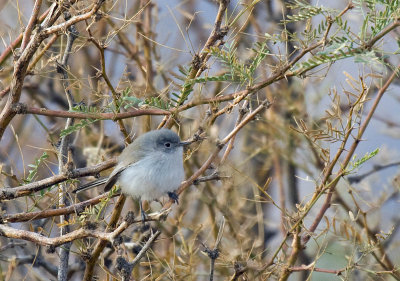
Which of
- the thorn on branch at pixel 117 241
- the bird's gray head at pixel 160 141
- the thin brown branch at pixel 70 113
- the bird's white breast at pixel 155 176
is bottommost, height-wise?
the bird's white breast at pixel 155 176

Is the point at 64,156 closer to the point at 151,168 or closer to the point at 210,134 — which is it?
the point at 151,168

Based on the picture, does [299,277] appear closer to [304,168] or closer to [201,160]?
[304,168]

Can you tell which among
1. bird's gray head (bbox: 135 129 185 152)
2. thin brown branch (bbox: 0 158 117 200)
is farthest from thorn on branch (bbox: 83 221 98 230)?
bird's gray head (bbox: 135 129 185 152)

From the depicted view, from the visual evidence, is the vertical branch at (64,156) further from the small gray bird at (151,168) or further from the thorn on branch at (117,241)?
the thorn on branch at (117,241)

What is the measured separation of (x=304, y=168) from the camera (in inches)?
147

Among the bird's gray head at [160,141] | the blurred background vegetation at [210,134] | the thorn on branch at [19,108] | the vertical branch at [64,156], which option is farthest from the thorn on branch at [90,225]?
the bird's gray head at [160,141]

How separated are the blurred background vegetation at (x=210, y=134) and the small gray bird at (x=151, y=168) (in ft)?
0.31

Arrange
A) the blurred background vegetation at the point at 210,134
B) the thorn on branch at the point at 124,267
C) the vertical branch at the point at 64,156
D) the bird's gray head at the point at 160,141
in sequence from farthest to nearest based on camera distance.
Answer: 1. the bird's gray head at the point at 160,141
2. the vertical branch at the point at 64,156
3. the blurred background vegetation at the point at 210,134
4. the thorn on branch at the point at 124,267

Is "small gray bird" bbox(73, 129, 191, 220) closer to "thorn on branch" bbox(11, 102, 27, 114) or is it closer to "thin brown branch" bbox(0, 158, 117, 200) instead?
"thin brown branch" bbox(0, 158, 117, 200)

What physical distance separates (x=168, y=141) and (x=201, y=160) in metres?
1.19

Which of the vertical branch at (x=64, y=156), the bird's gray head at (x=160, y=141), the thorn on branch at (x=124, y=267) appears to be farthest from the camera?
the bird's gray head at (x=160, y=141)

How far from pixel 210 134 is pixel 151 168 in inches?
40.5

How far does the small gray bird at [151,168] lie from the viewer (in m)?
2.60

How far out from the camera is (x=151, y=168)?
2.82 m
